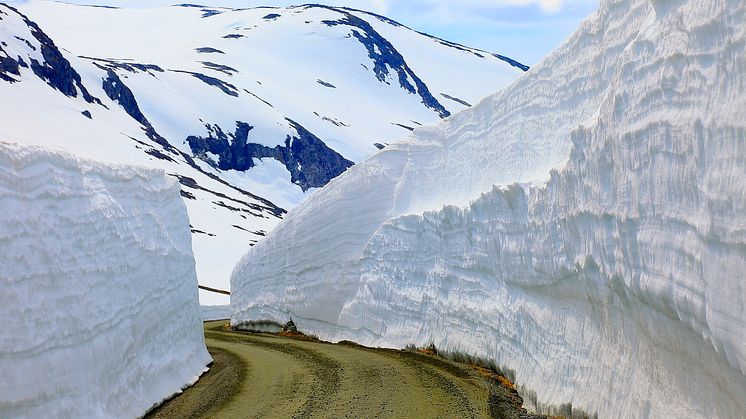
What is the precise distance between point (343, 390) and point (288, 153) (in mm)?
141155

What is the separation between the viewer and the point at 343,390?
1364 cm

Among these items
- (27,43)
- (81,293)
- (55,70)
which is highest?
(27,43)

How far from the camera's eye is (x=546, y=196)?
13.6 m

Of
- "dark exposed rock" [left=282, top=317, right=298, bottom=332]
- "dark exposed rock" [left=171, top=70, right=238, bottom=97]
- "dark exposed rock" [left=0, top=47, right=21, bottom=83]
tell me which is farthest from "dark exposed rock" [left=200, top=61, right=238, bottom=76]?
"dark exposed rock" [left=282, top=317, right=298, bottom=332]

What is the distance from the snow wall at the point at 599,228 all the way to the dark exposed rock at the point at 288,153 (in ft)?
394

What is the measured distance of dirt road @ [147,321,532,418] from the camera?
39.1ft

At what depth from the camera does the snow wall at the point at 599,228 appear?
24.2 ft

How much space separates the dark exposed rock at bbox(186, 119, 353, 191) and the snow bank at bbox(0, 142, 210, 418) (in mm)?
125710

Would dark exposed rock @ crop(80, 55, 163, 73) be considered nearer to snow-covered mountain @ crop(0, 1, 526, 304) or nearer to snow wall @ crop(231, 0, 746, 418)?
snow-covered mountain @ crop(0, 1, 526, 304)

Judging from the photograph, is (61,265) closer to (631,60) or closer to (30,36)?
(631,60)

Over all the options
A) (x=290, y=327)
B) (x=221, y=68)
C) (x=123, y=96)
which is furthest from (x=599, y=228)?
(x=221, y=68)

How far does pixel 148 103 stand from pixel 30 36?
24.8 meters

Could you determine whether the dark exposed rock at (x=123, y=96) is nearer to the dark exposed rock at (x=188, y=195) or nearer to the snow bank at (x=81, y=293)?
the dark exposed rock at (x=188, y=195)

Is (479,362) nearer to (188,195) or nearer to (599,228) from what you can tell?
(599,228)
